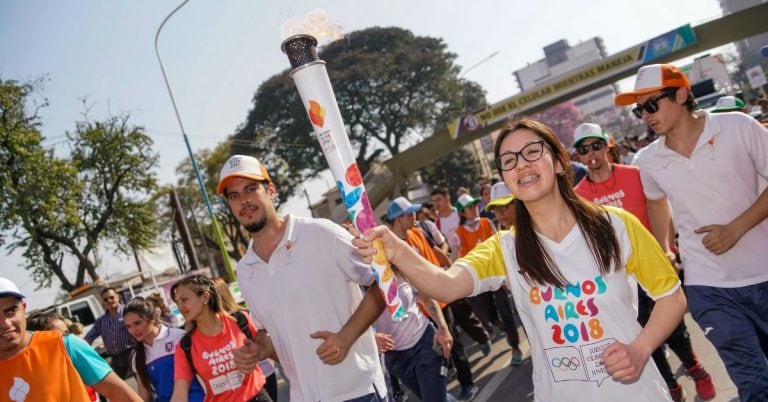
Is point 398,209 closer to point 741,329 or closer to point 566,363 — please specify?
point 741,329

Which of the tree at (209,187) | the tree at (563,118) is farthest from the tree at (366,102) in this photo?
the tree at (563,118)

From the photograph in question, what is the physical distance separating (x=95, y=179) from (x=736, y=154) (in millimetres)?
27000

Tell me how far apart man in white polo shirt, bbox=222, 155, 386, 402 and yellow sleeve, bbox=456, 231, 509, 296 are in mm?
571

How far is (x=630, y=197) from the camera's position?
13.6 feet

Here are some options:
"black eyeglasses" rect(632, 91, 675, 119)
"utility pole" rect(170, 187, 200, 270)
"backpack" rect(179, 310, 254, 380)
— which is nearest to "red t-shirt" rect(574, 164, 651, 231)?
"black eyeglasses" rect(632, 91, 675, 119)

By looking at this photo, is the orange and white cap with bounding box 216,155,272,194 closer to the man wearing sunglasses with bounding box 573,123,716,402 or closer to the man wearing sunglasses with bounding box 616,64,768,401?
the man wearing sunglasses with bounding box 616,64,768,401

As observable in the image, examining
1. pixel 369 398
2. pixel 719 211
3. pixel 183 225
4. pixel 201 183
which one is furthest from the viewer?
pixel 183 225

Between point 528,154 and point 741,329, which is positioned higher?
point 528,154

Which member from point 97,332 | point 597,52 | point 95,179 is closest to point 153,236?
point 95,179

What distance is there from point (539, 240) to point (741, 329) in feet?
4.98

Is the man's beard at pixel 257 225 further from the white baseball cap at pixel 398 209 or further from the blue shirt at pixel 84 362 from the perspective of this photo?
the white baseball cap at pixel 398 209

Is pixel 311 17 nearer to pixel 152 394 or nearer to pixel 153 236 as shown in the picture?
pixel 152 394

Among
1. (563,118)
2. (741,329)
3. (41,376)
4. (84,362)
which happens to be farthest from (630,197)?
(563,118)

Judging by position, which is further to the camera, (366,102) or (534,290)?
(366,102)
